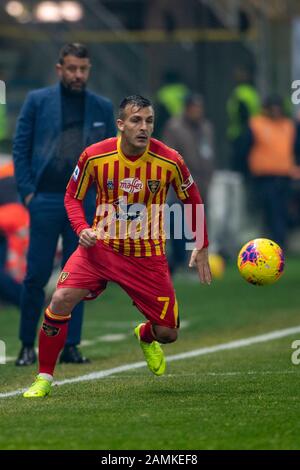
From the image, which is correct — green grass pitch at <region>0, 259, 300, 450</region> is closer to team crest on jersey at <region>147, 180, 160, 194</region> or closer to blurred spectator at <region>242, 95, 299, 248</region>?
team crest on jersey at <region>147, 180, 160, 194</region>

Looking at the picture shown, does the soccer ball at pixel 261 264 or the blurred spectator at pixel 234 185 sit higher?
the soccer ball at pixel 261 264

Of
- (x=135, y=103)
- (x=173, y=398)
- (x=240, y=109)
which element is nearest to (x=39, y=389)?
(x=173, y=398)

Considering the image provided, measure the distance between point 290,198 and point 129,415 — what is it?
1632cm

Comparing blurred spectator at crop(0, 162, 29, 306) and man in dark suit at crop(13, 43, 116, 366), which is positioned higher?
man in dark suit at crop(13, 43, 116, 366)

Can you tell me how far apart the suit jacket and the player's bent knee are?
2082 millimetres

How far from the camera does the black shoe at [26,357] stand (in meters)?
11.6

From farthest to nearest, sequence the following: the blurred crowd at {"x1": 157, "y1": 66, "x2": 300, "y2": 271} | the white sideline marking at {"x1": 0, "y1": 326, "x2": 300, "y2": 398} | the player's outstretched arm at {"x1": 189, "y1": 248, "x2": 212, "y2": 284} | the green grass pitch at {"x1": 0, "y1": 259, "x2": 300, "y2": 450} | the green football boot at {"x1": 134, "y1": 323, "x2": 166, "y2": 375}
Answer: the blurred crowd at {"x1": 157, "y1": 66, "x2": 300, "y2": 271}
the white sideline marking at {"x1": 0, "y1": 326, "x2": 300, "y2": 398}
the green football boot at {"x1": 134, "y1": 323, "x2": 166, "y2": 375}
the player's outstretched arm at {"x1": 189, "y1": 248, "x2": 212, "y2": 284}
the green grass pitch at {"x1": 0, "y1": 259, "x2": 300, "y2": 450}

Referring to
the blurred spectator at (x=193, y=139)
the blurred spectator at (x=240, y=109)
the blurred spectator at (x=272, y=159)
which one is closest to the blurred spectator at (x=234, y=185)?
the blurred spectator at (x=240, y=109)

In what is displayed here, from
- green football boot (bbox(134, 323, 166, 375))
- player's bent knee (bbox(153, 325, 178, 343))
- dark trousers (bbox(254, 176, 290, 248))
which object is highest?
player's bent knee (bbox(153, 325, 178, 343))

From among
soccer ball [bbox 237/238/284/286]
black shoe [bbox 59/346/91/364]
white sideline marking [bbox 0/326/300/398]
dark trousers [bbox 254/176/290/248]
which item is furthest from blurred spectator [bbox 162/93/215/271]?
soccer ball [bbox 237/238/284/286]

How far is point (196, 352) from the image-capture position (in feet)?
40.8

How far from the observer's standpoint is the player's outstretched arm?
9.82m

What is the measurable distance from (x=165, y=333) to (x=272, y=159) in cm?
1251

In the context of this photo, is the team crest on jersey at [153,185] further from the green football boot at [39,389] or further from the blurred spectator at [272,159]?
the blurred spectator at [272,159]
